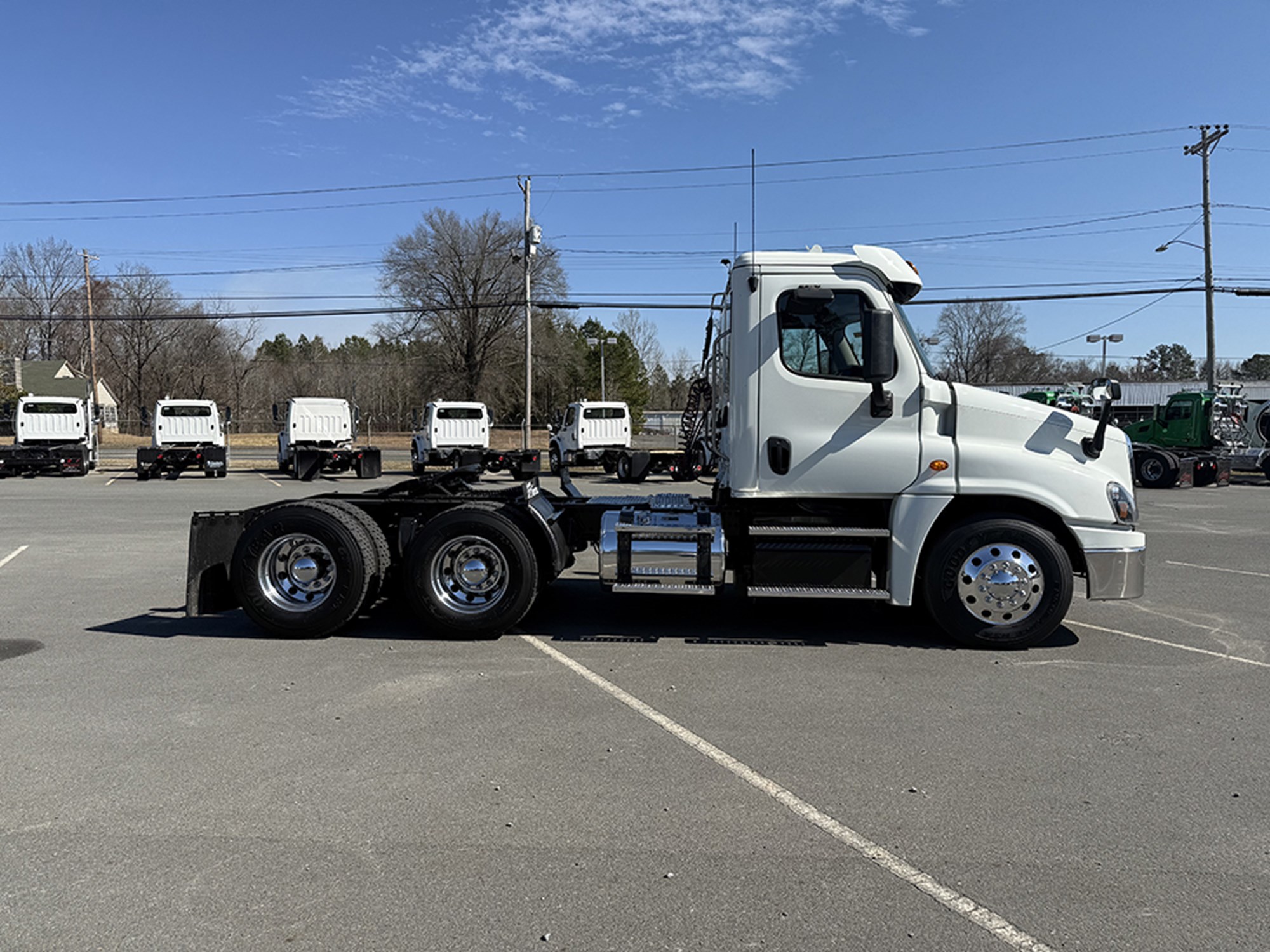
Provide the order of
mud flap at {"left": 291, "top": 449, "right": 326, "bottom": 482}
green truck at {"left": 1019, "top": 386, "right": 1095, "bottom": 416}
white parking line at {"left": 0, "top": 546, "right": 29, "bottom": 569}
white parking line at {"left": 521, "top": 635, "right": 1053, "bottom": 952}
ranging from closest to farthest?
white parking line at {"left": 521, "top": 635, "right": 1053, "bottom": 952} → green truck at {"left": 1019, "top": 386, "right": 1095, "bottom": 416} → white parking line at {"left": 0, "top": 546, "right": 29, "bottom": 569} → mud flap at {"left": 291, "top": 449, "right": 326, "bottom": 482}

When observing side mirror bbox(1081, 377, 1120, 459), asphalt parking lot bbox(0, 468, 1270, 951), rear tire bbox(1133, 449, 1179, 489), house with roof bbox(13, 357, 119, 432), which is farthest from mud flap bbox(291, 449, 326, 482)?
house with roof bbox(13, 357, 119, 432)

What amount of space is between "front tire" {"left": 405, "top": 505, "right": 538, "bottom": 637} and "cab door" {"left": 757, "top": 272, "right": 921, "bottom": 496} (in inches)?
79.4

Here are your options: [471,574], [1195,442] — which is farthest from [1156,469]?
[471,574]

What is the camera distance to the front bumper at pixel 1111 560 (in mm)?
6578

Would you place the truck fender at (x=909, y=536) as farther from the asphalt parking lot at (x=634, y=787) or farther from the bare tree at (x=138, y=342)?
the bare tree at (x=138, y=342)

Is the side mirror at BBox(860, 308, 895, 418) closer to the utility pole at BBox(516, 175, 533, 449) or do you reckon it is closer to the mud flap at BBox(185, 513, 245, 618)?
the mud flap at BBox(185, 513, 245, 618)

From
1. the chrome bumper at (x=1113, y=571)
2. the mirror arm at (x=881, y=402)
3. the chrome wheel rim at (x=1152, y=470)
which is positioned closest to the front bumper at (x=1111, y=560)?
the chrome bumper at (x=1113, y=571)

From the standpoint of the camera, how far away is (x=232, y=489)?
22.8m

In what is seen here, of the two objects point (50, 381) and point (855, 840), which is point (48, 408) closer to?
point (50, 381)

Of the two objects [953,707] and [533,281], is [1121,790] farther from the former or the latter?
[533,281]

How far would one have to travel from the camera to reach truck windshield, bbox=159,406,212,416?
1091 inches

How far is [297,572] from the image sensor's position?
23.0ft

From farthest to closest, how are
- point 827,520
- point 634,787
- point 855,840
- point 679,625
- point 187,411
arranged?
1. point 187,411
2. point 679,625
3. point 827,520
4. point 634,787
5. point 855,840

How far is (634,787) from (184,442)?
27.5 metres
